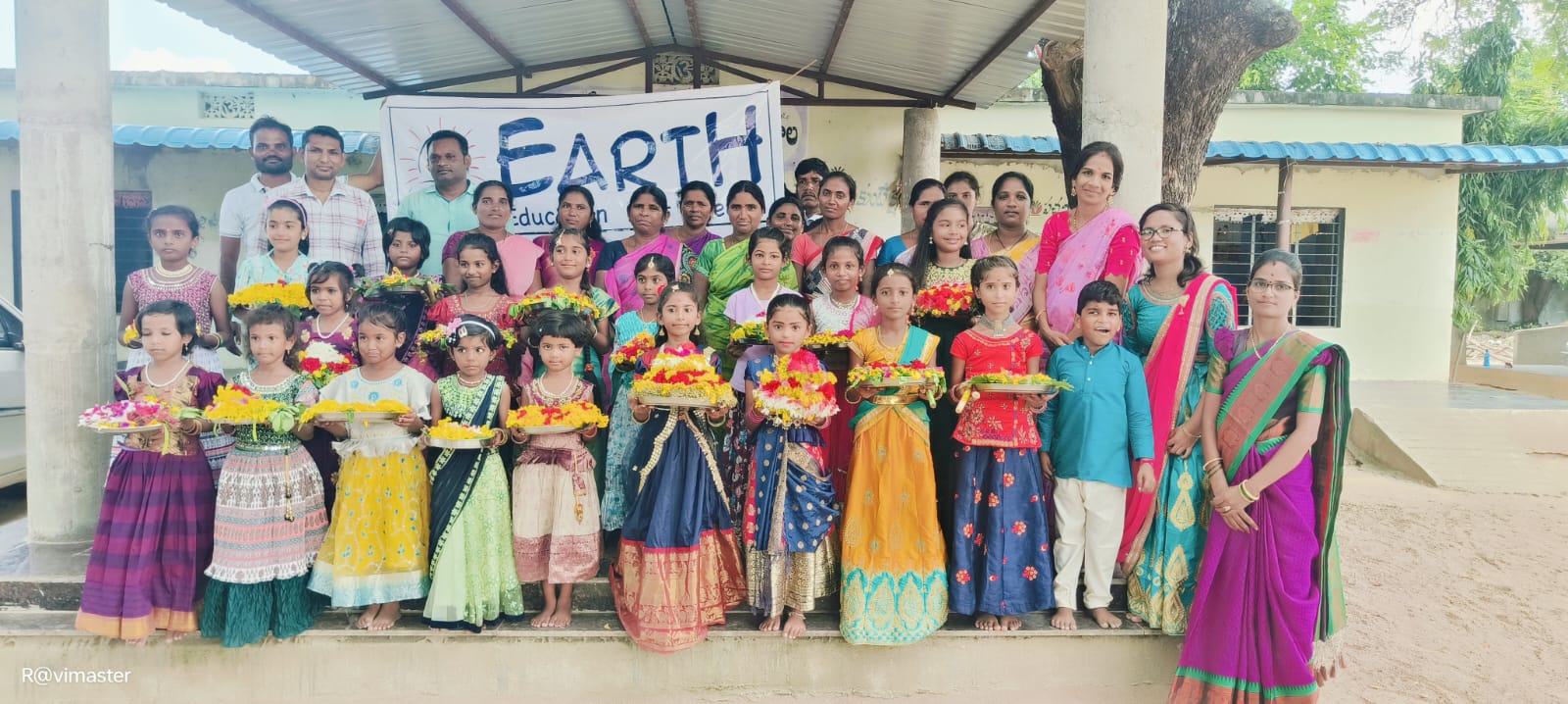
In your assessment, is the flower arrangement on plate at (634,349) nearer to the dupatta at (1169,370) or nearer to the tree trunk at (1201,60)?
the dupatta at (1169,370)

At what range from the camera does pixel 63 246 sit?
13.8 feet

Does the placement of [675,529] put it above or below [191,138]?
below

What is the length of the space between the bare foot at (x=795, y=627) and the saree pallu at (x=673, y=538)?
0.93 feet

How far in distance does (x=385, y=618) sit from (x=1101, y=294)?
318cm

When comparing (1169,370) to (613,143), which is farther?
(613,143)

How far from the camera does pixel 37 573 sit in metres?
3.79

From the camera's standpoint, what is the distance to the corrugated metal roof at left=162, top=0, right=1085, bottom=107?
6.07 meters

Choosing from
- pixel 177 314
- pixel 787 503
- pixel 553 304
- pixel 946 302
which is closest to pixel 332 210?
pixel 177 314

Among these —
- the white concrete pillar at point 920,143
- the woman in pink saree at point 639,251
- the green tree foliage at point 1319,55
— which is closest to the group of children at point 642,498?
the woman in pink saree at point 639,251

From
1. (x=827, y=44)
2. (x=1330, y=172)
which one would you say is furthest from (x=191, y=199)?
(x=1330, y=172)

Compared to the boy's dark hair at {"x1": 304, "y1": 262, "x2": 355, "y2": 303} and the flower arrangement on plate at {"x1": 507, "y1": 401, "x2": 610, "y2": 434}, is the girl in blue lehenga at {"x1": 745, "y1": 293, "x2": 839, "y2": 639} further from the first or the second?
the boy's dark hair at {"x1": 304, "y1": 262, "x2": 355, "y2": 303}

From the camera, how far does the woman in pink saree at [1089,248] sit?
151 inches

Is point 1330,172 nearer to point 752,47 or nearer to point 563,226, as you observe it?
point 752,47

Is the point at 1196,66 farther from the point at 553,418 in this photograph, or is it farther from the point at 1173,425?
the point at 553,418
